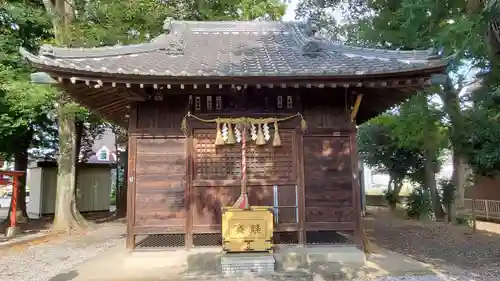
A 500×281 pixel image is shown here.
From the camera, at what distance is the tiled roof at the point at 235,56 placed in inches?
266

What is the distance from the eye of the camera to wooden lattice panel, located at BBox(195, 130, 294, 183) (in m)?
7.77

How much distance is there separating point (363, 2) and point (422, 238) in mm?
9621

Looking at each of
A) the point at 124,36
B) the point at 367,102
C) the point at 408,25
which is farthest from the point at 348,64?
the point at 124,36

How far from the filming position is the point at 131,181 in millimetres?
7688

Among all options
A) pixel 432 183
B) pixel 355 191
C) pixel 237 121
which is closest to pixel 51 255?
pixel 237 121

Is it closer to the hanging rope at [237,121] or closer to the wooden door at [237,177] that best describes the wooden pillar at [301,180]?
the wooden door at [237,177]

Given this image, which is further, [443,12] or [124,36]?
[124,36]

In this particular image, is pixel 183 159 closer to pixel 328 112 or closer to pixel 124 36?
pixel 328 112

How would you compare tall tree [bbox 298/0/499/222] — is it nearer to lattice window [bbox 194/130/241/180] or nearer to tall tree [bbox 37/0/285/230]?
Answer: tall tree [bbox 37/0/285/230]

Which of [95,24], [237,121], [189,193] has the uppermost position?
[95,24]

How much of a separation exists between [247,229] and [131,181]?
94.4 inches

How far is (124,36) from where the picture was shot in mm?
12914

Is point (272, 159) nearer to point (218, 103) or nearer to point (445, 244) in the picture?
point (218, 103)

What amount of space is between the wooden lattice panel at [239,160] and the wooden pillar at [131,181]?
3.88ft
